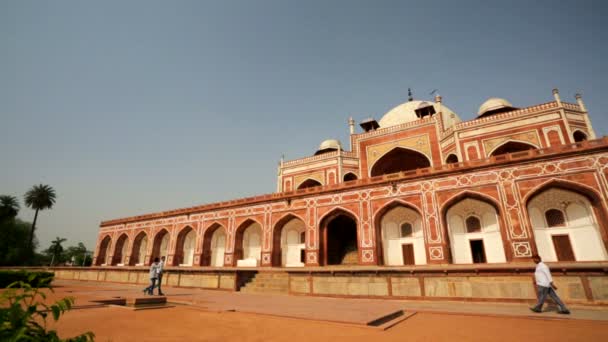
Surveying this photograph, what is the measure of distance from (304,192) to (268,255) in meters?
4.75

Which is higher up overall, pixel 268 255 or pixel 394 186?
pixel 394 186

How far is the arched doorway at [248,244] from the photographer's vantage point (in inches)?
848

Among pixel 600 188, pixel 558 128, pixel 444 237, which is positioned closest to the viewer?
pixel 600 188

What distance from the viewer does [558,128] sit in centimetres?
1862

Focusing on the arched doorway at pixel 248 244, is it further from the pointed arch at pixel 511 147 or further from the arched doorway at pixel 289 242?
the pointed arch at pixel 511 147

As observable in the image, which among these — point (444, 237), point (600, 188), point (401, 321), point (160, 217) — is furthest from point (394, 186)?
point (160, 217)

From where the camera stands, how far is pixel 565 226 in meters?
14.5

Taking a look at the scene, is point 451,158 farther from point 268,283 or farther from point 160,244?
point 160,244

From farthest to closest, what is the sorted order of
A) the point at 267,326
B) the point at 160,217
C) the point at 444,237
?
the point at 160,217 < the point at 444,237 < the point at 267,326

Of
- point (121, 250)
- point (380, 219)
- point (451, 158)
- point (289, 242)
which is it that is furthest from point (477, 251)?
point (121, 250)

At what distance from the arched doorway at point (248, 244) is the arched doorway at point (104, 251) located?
17.3 metres

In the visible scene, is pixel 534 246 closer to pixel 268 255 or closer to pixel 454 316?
pixel 454 316

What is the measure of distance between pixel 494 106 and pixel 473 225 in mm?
11929

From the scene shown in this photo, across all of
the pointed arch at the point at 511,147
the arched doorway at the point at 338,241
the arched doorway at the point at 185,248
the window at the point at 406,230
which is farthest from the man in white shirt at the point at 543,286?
the arched doorway at the point at 185,248
